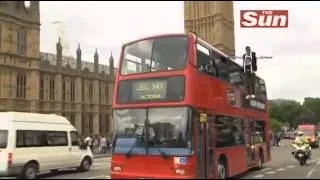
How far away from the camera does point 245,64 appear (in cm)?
1988

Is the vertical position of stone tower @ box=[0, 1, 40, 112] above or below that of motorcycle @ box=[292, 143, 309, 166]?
above

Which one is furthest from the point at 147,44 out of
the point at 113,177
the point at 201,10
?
the point at 201,10

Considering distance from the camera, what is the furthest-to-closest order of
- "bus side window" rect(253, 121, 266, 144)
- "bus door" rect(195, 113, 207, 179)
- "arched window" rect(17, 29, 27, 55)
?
"arched window" rect(17, 29, 27, 55)
"bus side window" rect(253, 121, 266, 144)
"bus door" rect(195, 113, 207, 179)

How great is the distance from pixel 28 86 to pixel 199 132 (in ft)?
141

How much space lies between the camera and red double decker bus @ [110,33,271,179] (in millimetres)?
14281

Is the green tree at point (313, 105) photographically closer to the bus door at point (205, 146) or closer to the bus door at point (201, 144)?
the bus door at point (205, 146)

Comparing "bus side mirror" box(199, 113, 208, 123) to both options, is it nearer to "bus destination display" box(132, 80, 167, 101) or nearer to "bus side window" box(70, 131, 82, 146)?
"bus destination display" box(132, 80, 167, 101)

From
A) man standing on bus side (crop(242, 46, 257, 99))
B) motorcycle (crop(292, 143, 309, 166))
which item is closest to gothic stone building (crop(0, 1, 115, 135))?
motorcycle (crop(292, 143, 309, 166))

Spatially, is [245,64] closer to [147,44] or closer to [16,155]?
[147,44]

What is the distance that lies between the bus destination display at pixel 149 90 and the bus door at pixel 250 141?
256 inches

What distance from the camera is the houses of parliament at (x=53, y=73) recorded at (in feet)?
173

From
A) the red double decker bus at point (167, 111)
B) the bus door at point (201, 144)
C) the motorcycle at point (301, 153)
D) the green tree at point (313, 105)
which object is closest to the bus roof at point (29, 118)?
the red double decker bus at point (167, 111)

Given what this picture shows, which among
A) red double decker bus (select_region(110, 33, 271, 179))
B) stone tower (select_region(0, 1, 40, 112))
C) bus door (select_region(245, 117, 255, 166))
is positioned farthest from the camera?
stone tower (select_region(0, 1, 40, 112))

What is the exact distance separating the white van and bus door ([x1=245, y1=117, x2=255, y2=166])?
22.4 feet
